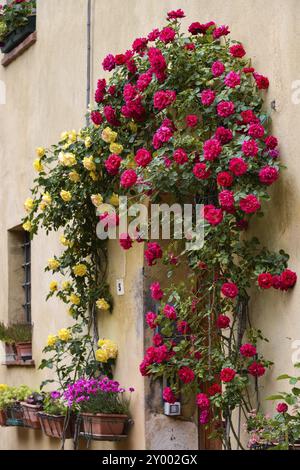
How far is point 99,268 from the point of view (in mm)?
8211

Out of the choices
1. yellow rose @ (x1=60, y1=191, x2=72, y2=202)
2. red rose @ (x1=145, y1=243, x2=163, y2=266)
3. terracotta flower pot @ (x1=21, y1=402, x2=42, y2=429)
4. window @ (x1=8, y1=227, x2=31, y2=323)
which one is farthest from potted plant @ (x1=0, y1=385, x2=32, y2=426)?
red rose @ (x1=145, y1=243, x2=163, y2=266)

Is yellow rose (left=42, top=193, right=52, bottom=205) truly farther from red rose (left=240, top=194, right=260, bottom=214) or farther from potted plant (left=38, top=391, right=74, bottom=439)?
red rose (left=240, top=194, right=260, bottom=214)

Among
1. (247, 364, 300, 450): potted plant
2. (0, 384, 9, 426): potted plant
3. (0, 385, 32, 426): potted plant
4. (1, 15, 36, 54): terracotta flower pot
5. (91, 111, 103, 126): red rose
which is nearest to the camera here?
(247, 364, 300, 450): potted plant

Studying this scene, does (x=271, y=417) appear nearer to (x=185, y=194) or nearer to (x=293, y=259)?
(x=293, y=259)

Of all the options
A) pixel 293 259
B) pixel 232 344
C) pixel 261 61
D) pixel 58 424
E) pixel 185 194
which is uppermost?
pixel 261 61

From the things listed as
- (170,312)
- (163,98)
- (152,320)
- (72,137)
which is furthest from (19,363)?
Answer: (163,98)

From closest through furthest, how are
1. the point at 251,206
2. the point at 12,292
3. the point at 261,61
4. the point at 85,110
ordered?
the point at 251,206
the point at 261,61
the point at 85,110
the point at 12,292

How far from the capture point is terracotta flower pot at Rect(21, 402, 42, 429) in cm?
883

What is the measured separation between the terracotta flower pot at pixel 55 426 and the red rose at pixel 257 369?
2.25 metres

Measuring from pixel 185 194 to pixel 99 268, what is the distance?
1675 mm

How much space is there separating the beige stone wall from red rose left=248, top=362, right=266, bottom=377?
0.10 m

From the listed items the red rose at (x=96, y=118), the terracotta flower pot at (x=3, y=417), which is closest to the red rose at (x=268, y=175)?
the red rose at (x=96, y=118)

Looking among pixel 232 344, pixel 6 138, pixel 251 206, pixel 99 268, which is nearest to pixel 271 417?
pixel 232 344

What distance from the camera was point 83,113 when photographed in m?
8.91
